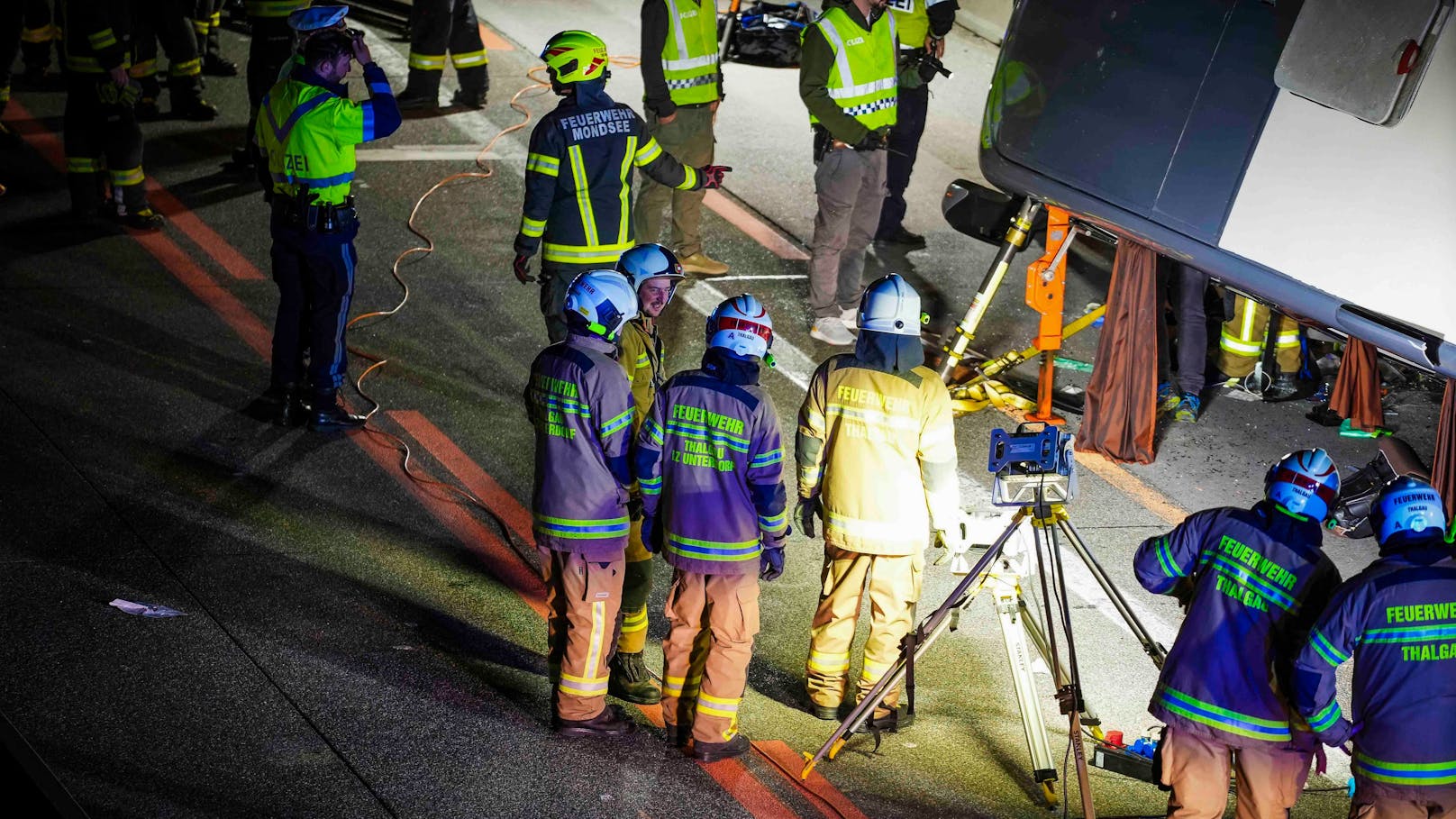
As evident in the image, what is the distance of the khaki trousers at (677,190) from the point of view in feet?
32.9

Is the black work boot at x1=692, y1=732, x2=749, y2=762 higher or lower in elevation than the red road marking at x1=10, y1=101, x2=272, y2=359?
higher

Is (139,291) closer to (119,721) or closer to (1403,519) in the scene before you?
(119,721)

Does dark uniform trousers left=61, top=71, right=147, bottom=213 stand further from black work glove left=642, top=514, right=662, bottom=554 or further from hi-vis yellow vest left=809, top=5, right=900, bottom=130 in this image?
black work glove left=642, top=514, right=662, bottom=554

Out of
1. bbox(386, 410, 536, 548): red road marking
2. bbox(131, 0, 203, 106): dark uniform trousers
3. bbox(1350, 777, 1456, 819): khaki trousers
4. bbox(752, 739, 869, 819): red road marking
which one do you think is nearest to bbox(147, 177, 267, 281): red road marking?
bbox(131, 0, 203, 106): dark uniform trousers

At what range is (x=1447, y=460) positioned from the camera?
7.39 m

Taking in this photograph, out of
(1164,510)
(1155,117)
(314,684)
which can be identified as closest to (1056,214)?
(1155,117)

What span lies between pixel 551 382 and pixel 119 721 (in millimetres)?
2053

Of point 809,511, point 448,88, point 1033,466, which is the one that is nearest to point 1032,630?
point 1033,466

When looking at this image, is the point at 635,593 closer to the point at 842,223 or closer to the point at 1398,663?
the point at 1398,663

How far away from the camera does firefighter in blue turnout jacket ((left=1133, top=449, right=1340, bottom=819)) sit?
204 inches

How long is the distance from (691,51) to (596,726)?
515cm

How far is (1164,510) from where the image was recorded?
27.4ft

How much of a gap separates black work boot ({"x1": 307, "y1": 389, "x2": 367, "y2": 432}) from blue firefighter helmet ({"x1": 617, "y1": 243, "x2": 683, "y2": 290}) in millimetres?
2382

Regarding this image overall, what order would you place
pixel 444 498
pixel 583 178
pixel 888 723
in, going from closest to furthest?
1. pixel 888 723
2. pixel 444 498
3. pixel 583 178
